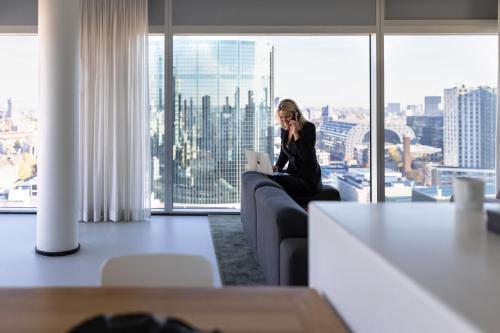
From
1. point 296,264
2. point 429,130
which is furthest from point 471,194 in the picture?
point 429,130

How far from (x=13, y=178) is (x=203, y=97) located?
2741 mm

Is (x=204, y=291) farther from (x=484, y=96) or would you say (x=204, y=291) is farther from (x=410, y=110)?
(x=484, y=96)

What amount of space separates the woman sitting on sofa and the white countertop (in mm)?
3142

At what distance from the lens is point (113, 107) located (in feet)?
16.8

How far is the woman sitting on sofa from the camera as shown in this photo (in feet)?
14.7

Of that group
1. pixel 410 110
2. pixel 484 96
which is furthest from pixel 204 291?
pixel 484 96

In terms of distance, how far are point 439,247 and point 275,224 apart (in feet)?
5.33

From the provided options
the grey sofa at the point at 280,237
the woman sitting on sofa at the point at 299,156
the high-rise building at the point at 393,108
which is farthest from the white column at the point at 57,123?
the high-rise building at the point at 393,108

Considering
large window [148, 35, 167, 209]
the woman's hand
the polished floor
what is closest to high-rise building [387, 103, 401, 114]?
the woman's hand

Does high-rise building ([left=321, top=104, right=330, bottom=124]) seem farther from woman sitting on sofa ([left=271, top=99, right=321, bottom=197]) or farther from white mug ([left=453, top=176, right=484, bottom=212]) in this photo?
white mug ([left=453, top=176, right=484, bottom=212])

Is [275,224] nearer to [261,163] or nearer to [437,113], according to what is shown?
[261,163]

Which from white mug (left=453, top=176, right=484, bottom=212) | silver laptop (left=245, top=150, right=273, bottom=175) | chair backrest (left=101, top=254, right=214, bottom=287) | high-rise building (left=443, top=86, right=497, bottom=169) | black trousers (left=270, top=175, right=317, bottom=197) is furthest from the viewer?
high-rise building (left=443, top=86, right=497, bottom=169)

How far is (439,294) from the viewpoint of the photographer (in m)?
0.61

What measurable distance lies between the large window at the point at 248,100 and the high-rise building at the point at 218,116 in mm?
13
